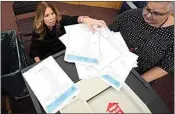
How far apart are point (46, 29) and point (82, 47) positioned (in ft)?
1.62

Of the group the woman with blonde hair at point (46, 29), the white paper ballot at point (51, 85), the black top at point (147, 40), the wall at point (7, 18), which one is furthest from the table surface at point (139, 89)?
the wall at point (7, 18)

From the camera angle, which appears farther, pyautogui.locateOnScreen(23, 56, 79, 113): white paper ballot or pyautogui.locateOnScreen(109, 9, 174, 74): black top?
pyautogui.locateOnScreen(109, 9, 174, 74): black top

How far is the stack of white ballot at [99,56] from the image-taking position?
0.93m

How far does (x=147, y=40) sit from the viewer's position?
3.77ft

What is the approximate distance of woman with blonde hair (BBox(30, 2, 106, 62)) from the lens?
4.33ft

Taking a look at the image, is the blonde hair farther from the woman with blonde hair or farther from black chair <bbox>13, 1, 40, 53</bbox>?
black chair <bbox>13, 1, 40, 53</bbox>

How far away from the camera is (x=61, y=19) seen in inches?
56.3

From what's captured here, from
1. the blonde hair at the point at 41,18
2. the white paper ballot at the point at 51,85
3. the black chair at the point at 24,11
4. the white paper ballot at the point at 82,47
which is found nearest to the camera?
the white paper ballot at the point at 51,85

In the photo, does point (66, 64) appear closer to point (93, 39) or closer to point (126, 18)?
point (93, 39)

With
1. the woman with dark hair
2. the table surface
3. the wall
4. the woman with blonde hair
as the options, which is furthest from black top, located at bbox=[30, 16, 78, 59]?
the wall

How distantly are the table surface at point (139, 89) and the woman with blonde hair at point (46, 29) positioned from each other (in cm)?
40

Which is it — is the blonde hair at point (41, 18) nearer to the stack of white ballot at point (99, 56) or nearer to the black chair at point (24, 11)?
the black chair at point (24, 11)

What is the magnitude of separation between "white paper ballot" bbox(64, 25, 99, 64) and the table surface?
1.4 inches

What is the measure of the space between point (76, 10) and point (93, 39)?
147 cm
